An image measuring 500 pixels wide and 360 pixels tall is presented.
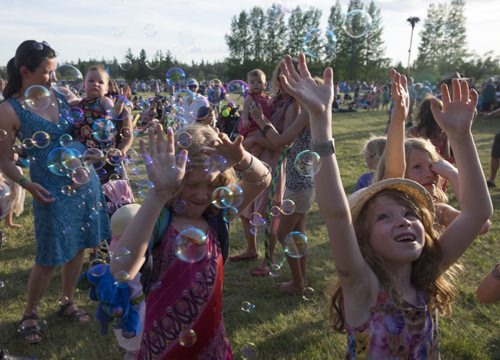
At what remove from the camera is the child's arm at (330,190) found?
167 centimetres

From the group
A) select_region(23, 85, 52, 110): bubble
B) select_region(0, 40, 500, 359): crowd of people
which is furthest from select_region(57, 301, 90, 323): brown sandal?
select_region(23, 85, 52, 110): bubble

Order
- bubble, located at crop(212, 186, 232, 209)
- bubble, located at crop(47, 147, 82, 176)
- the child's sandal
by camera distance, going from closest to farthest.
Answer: bubble, located at crop(212, 186, 232, 209), bubble, located at crop(47, 147, 82, 176), the child's sandal

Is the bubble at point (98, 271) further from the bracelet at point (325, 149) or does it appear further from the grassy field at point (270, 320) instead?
the grassy field at point (270, 320)

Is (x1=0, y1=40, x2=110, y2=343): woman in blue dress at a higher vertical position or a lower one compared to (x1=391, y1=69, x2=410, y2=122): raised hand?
lower

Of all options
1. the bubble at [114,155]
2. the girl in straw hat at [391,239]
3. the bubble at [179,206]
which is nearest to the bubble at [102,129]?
the bubble at [114,155]

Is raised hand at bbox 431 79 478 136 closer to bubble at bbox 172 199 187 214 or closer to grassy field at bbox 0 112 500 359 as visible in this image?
bubble at bbox 172 199 187 214

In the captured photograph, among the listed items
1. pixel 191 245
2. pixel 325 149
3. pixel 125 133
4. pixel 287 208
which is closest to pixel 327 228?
pixel 325 149

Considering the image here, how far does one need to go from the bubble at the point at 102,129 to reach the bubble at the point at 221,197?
214cm

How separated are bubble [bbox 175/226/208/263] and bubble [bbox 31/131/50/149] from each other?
1.92m

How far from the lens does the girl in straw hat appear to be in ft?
5.57

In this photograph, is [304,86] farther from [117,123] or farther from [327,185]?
[117,123]

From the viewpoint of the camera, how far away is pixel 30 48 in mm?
3219

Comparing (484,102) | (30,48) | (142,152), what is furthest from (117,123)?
(484,102)

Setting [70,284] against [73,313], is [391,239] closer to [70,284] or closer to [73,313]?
[70,284]
